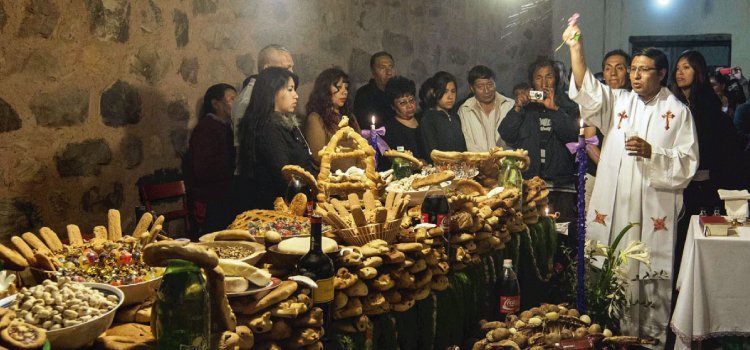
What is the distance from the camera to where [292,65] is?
17.7 ft

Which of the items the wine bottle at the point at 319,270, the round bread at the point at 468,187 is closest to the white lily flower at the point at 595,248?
the round bread at the point at 468,187

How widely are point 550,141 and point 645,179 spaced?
1.53 metres

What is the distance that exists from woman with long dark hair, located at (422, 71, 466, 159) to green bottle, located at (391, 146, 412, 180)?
239 cm

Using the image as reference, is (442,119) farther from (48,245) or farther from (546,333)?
(48,245)

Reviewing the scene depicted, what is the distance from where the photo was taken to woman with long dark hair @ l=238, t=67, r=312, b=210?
4.53m

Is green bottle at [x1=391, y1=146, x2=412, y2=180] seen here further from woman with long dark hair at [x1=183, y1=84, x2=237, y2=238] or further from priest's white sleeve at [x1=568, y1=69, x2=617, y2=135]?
priest's white sleeve at [x1=568, y1=69, x2=617, y2=135]

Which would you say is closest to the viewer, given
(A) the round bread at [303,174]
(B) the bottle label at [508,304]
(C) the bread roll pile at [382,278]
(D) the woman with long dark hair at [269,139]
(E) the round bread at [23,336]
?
(E) the round bread at [23,336]

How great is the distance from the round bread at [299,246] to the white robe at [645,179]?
299 cm

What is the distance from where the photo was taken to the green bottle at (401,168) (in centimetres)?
380

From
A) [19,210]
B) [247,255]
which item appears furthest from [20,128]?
[247,255]

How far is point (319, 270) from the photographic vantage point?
2182 millimetres

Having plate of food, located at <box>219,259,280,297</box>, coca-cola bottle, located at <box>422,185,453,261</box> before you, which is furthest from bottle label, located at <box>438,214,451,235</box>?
plate of food, located at <box>219,259,280,297</box>

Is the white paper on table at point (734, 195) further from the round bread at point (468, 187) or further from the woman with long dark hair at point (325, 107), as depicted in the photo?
the woman with long dark hair at point (325, 107)

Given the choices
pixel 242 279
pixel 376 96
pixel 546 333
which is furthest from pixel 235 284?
pixel 376 96
